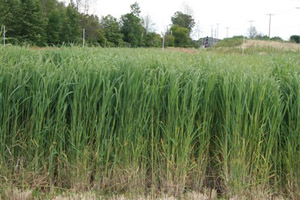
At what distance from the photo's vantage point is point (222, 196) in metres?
2.41

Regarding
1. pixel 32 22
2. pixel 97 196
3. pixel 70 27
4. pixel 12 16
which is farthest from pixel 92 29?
pixel 97 196

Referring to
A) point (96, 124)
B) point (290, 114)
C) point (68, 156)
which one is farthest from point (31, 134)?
point (290, 114)

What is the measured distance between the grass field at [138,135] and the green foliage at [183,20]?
5415 cm

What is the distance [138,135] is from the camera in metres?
2.36

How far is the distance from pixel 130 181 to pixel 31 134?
90 cm

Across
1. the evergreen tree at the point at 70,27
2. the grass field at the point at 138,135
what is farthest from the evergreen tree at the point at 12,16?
the grass field at the point at 138,135

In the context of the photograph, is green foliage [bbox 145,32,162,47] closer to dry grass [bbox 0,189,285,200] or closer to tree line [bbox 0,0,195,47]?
tree line [bbox 0,0,195,47]

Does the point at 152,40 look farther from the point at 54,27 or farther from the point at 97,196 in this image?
the point at 97,196

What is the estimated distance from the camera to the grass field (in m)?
2.33

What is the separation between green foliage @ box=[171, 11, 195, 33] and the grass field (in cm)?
5415

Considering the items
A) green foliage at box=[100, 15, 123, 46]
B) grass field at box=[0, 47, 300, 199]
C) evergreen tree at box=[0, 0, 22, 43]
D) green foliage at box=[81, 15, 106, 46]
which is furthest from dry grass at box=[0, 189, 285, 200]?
green foliage at box=[100, 15, 123, 46]

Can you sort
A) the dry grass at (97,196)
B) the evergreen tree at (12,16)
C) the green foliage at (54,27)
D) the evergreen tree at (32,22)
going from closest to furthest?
the dry grass at (97,196)
the evergreen tree at (12,16)
the evergreen tree at (32,22)
the green foliage at (54,27)

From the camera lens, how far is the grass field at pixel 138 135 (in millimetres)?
2334

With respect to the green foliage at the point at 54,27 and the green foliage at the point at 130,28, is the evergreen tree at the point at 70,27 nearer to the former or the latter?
the green foliage at the point at 54,27
